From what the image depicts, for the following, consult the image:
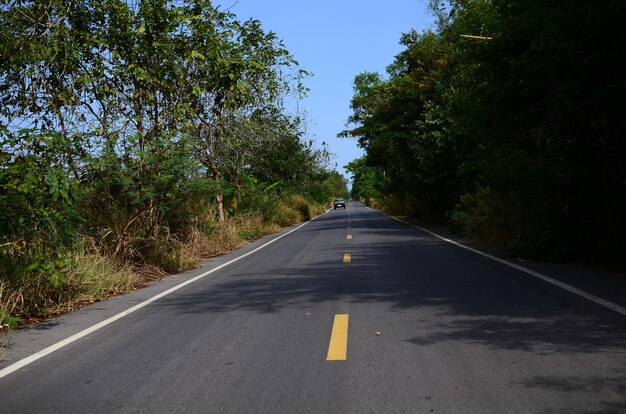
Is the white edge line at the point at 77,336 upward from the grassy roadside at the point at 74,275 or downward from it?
downward

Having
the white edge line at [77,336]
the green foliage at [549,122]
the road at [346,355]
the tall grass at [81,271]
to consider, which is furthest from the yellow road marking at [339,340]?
the green foliage at [549,122]

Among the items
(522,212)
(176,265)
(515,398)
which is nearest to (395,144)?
(522,212)

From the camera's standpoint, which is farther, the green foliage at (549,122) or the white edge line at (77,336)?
the green foliage at (549,122)

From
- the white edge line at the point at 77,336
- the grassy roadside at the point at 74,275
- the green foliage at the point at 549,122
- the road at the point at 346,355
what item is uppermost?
the green foliage at the point at 549,122

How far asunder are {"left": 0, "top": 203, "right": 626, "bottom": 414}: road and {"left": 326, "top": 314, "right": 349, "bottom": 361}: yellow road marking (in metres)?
0.02

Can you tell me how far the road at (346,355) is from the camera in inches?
171

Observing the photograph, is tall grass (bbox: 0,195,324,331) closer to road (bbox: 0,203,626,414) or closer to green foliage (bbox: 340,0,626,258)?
road (bbox: 0,203,626,414)

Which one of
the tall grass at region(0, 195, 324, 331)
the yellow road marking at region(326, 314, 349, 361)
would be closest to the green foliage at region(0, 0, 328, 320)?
the tall grass at region(0, 195, 324, 331)

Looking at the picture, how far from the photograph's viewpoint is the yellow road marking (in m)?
5.50

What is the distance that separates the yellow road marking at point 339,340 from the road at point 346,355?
0.07ft

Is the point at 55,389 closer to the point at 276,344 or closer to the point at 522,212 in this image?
the point at 276,344

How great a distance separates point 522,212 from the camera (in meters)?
16.0

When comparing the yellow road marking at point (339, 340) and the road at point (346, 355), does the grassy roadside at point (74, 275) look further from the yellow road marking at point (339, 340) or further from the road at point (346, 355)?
the yellow road marking at point (339, 340)

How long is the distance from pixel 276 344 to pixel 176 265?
7905 millimetres
